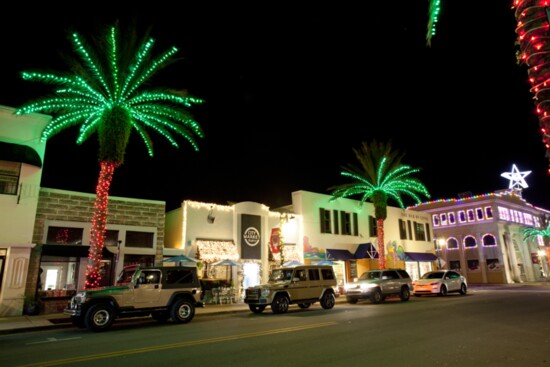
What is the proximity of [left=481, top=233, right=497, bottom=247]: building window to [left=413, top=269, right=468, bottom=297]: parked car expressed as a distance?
92.9ft

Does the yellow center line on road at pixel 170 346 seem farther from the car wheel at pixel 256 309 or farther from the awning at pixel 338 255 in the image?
the awning at pixel 338 255

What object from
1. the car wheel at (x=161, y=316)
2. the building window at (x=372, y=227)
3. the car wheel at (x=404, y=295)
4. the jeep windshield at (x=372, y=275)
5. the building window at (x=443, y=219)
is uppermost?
the building window at (x=443, y=219)

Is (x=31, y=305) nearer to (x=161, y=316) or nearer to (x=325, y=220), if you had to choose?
(x=161, y=316)

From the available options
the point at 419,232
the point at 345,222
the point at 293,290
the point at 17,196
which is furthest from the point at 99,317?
the point at 419,232

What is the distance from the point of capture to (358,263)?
32.2 m

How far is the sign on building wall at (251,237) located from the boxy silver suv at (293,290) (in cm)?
706

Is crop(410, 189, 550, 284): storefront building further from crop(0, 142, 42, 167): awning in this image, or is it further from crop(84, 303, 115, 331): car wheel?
crop(0, 142, 42, 167): awning

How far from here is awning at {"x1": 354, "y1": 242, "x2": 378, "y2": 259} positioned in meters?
31.4

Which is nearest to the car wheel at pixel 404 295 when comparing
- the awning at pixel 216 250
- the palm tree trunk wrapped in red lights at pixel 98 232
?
the awning at pixel 216 250

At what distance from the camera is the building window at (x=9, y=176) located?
726 inches

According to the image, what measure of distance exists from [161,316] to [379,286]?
12.5m

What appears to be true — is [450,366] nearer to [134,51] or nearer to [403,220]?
[134,51]

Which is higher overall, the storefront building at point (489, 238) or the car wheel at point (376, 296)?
the storefront building at point (489, 238)

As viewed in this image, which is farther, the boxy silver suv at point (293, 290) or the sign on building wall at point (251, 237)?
the sign on building wall at point (251, 237)
